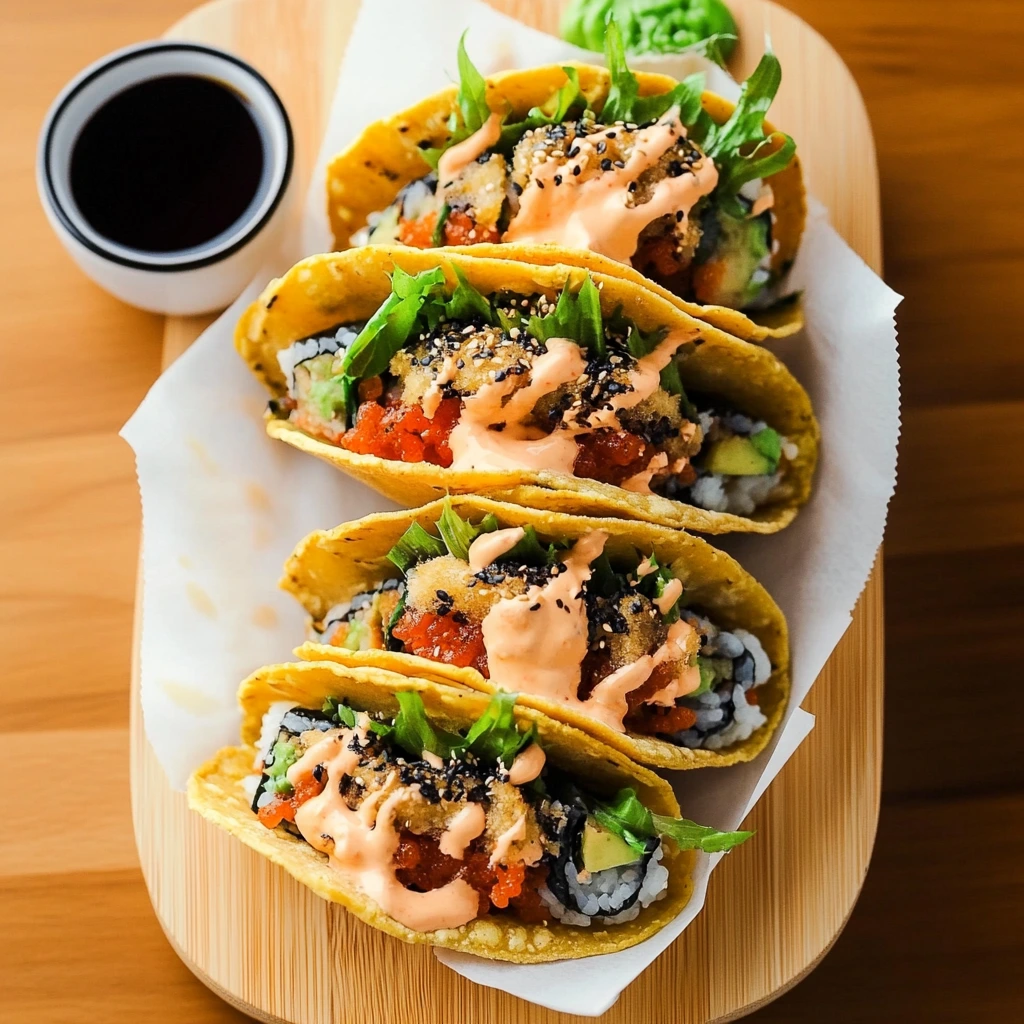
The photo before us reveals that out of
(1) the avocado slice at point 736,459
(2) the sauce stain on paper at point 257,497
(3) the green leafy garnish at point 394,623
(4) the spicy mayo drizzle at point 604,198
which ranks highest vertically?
(4) the spicy mayo drizzle at point 604,198

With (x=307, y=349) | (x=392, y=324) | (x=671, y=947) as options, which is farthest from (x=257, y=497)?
(x=671, y=947)

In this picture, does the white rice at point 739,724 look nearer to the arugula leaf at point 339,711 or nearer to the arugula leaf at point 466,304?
the arugula leaf at point 339,711

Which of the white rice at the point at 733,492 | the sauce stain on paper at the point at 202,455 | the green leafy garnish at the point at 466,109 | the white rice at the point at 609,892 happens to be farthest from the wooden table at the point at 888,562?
the green leafy garnish at the point at 466,109

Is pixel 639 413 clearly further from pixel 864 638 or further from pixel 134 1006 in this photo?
pixel 134 1006

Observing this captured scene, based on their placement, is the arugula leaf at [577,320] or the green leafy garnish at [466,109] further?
the green leafy garnish at [466,109]

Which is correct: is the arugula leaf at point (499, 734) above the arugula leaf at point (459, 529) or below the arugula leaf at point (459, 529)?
below

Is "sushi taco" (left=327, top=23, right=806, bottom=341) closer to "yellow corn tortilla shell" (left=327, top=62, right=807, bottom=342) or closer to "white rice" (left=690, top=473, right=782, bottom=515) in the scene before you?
"yellow corn tortilla shell" (left=327, top=62, right=807, bottom=342)

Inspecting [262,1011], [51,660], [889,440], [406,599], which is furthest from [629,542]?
[51,660]
